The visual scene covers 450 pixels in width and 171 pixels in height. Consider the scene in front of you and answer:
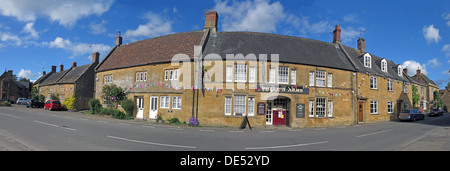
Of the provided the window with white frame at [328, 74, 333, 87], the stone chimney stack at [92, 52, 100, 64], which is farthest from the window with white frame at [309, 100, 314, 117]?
the stone chimney stack at [92, 52, 100, 64]

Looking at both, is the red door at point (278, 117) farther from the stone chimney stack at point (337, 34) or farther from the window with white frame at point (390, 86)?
the window with white frame at point (390, 86)

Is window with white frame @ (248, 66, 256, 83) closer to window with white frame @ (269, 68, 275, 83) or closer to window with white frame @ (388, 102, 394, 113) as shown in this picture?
window with white frame @ (269, 68, 275, 83)

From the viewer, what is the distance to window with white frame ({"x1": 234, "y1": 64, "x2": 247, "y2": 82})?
18609 mm

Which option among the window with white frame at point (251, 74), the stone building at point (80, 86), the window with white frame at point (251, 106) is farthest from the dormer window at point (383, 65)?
the stone building at point (80, 86)

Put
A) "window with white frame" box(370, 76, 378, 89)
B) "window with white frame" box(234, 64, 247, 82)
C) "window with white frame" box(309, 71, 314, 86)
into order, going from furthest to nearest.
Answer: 1. "window with white frame" box(370, 76, 378, 89)
2. "window with white frame" box(309, 71, 314, 86)
3. "window with white frame" box(234, 64, 247, 82)

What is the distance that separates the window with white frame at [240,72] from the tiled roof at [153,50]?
4228mm

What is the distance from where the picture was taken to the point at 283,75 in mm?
19281

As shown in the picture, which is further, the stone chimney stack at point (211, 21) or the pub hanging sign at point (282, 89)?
the stone chimney stack at point (211, 21)

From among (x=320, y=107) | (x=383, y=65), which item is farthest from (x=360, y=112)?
(x=383, y=65)

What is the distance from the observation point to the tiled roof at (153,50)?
21391mm

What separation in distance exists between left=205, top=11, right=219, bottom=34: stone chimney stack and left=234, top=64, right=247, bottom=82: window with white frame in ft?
20.2

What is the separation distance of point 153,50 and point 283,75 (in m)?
14.4
